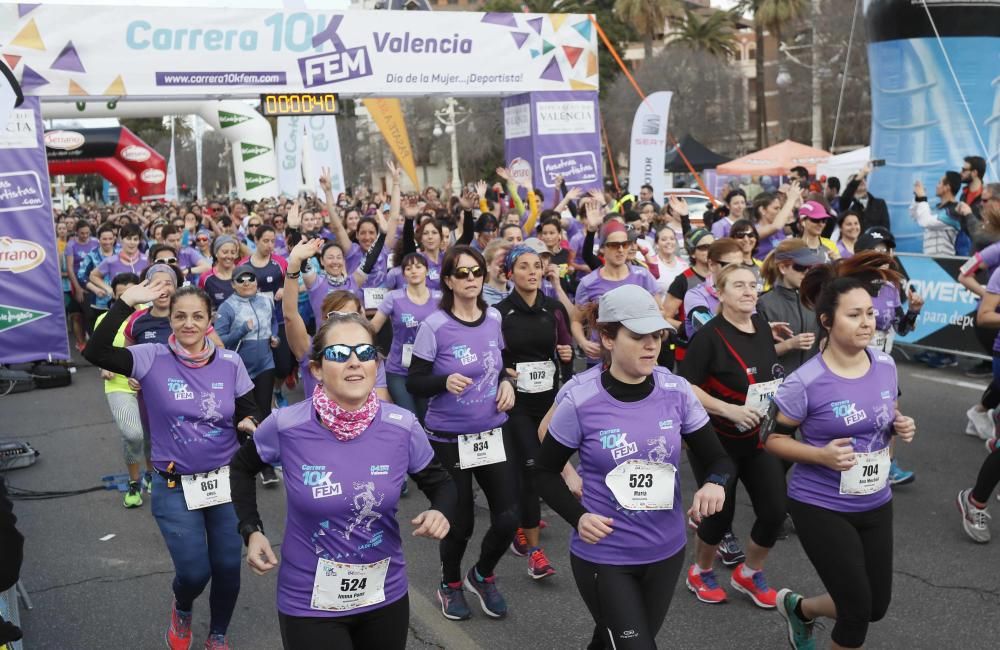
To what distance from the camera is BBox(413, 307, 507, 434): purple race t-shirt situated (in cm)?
506

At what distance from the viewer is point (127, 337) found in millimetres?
5738

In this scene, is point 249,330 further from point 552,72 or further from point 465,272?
point 552,72

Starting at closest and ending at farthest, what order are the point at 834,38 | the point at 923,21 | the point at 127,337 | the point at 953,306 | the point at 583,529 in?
the point at 583,529 < the point at 127,337 < the point at 953,306 < the point at 923,21 < the point at 834,38

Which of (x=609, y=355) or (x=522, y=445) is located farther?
(x=522, y=445)

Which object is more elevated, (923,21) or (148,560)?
(923,21)

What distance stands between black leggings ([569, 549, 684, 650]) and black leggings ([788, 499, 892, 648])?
2.15 feet

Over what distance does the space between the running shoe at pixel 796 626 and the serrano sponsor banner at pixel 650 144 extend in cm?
1263

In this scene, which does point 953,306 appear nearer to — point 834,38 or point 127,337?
point 127,337

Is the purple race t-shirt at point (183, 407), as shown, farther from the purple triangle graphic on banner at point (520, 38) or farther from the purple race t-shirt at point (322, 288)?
the purple triangle graphic on banner at point (520, 38)

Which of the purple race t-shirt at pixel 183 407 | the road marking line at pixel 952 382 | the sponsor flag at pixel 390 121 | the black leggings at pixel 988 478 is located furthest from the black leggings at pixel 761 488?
the sponsor flag at pixel 390 121

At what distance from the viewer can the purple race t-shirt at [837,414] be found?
381 cm

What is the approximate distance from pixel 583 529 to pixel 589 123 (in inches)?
515

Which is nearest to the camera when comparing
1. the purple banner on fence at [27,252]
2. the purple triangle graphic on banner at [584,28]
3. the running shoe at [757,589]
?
the running shoe at [757,589]

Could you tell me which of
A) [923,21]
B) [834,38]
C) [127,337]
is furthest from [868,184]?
[834,38]
